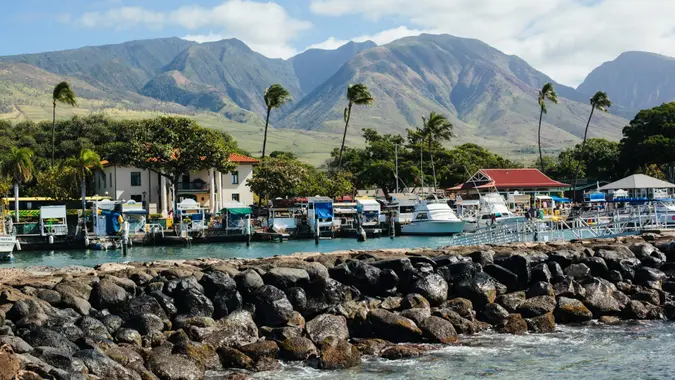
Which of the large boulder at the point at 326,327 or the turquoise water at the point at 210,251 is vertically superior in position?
the turquoise water at the point at 210,251

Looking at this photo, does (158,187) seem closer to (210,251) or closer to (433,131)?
(210,251)

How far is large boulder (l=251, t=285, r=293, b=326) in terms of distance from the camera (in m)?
23.6

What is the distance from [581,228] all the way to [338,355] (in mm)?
28041

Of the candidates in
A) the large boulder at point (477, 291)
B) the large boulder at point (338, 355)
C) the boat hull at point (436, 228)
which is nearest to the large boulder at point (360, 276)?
the large boulder at point (477, 291)

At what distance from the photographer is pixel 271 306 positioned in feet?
78.3

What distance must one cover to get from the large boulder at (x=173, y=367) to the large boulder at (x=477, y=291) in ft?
34.4

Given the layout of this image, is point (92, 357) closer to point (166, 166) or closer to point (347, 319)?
point (347, 319)

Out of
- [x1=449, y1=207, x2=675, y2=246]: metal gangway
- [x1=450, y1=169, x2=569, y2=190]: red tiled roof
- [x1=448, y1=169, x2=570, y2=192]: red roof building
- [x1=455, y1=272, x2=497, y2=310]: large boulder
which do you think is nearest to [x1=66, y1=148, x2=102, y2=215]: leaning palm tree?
[x1=449, y1=207, x2=675, y2=246]: metal gangway

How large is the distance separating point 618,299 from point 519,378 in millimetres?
9437

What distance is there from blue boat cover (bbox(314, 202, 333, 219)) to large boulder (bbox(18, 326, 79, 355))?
55.7 m

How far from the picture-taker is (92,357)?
1814cm

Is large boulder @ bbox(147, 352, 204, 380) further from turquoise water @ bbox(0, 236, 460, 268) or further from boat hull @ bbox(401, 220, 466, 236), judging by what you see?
boat hull @ bbox(401, 220, 466, 236)

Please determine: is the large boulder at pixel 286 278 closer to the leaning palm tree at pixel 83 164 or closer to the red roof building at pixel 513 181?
the leaning palm tree at pixel 83 164

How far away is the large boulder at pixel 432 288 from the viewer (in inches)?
1027
